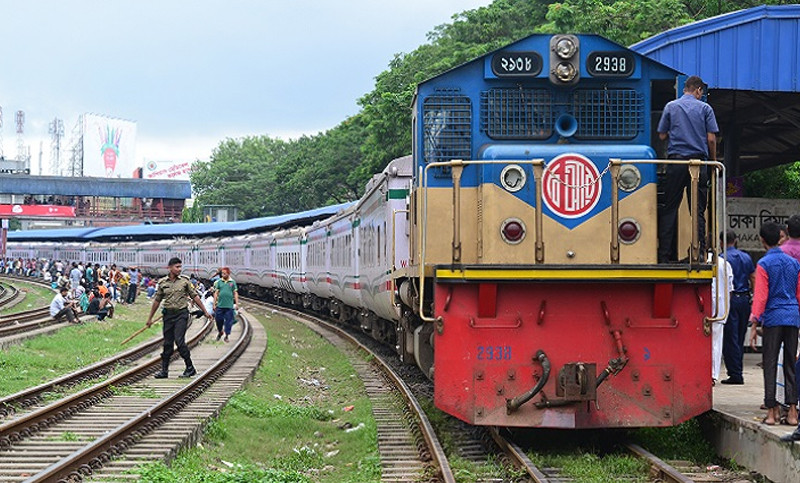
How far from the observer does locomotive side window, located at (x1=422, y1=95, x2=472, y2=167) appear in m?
9.12

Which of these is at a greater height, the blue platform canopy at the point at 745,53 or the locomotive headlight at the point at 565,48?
the blue platform canopy at the point at 745,53

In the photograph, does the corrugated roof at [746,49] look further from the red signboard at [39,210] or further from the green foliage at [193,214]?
the green foliage at [193,214]

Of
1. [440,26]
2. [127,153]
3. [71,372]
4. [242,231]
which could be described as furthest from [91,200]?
[71,372]

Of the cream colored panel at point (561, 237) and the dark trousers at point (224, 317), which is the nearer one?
the cream colored panel at point (561, 237)

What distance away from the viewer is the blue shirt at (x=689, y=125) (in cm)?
845

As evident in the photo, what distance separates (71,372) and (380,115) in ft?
95.6

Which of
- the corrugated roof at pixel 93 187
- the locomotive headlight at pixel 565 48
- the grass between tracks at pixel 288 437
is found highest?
the corrugated roof at pixel 93 187

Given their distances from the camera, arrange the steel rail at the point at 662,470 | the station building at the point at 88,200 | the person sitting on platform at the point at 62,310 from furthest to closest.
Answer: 1. the station building at the point at 88,200
2. the person sitting on platform at the point at 62,310
3. the steel rail at the point at 662,470

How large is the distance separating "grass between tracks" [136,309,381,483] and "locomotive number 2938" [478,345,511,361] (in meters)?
1.34

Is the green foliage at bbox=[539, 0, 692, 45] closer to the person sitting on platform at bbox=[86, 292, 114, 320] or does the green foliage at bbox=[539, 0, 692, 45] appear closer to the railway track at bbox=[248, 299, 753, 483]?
the person sitting on platform at bbox=[86, 292, 114, 320]

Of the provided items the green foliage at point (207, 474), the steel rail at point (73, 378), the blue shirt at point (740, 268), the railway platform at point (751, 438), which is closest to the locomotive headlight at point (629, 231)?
the railway platform at point (751, 438)

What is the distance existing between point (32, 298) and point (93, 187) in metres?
54.1

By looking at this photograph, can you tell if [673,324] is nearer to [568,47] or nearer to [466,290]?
[466,290]

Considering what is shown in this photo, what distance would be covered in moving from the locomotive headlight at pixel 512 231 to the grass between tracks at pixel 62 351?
7.70 meters
